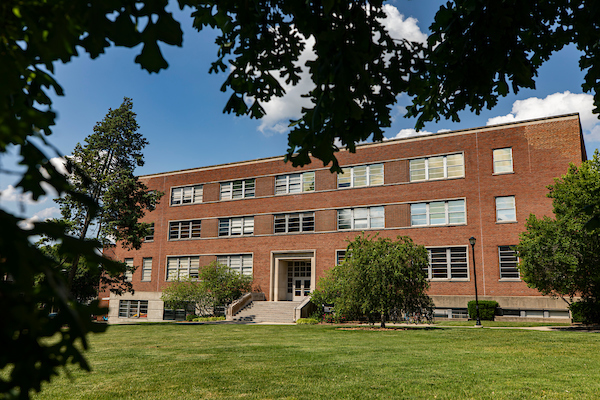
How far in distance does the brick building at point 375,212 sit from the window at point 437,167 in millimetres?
72

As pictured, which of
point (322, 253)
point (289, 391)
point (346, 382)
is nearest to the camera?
point (289, 391)

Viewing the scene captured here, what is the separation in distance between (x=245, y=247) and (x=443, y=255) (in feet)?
53.2

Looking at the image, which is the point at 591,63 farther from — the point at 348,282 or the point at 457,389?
the point at 348,282

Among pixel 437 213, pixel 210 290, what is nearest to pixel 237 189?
pixel 210 290

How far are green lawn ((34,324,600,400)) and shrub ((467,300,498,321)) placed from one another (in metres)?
14.8

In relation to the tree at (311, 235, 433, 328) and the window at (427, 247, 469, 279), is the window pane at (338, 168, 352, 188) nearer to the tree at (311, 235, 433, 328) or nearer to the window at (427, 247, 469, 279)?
the window at (427, 247, 469, 279)

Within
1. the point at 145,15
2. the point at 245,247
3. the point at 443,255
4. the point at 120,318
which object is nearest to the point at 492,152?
the point at 443,255

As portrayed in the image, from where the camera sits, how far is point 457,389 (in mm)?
7160

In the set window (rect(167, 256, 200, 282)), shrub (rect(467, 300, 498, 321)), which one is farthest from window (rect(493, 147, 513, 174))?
window (rect(167, 256, 200, 282))

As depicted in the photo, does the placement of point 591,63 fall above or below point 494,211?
below

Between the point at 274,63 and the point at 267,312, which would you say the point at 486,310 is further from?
the point at 274,63

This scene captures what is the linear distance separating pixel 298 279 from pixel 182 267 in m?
11.3

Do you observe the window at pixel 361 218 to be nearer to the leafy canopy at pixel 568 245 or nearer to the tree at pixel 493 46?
the leafy canopy at pixel 568 245

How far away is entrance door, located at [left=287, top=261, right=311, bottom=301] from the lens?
37.4 meters
